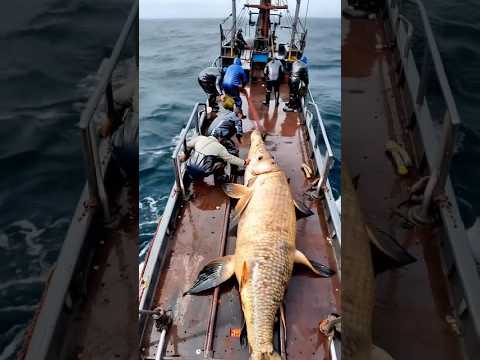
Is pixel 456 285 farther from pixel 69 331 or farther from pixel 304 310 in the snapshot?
pixel 69 331

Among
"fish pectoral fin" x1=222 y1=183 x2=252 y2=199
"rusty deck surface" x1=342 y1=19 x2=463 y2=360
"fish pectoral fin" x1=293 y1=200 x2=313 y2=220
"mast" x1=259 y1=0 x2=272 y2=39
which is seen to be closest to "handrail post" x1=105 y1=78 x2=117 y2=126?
"rusty deck surface" x1=342 y1=19 x2=463 y2=360

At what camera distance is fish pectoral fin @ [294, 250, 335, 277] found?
4.72m

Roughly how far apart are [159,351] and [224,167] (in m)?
3.35

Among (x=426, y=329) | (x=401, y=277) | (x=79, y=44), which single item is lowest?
(x=426, y=329)

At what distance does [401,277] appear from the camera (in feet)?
8.51

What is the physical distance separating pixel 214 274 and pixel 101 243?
1734mm

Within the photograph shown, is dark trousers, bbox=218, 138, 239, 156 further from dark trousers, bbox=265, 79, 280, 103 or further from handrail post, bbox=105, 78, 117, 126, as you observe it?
handrail post, bbox=105, 78, 117, 126

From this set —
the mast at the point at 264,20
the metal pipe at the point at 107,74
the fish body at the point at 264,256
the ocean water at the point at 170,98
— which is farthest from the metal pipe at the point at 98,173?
the mast at the point at 264,20

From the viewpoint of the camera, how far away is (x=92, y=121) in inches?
104

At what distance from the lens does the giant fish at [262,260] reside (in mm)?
3832

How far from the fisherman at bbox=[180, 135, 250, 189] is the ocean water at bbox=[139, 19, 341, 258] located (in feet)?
4.28

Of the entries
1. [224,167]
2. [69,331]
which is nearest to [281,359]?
[69,331]

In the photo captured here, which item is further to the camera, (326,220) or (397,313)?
(326,220)

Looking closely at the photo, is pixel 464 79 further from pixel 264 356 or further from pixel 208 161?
pixel 264 356
